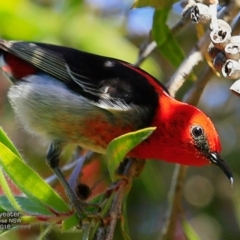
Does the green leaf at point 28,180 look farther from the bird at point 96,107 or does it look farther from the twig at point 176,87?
the twig at point 176,87

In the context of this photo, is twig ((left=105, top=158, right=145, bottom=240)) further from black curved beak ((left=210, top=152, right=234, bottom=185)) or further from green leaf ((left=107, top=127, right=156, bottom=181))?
black curved beak ((left=210, top=152, right=234, bottom=185))

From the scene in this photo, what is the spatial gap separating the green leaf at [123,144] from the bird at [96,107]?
580mm

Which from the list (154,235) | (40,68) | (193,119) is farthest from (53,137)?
(154,235)

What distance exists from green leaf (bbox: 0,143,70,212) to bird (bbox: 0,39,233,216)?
42cm

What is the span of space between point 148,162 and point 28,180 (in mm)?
1272

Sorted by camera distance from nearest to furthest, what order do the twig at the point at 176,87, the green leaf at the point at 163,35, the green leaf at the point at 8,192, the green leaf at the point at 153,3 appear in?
the green leaf at the point at 8,192
the green leaf at the point at 153,3
the twig at the point at 176,87
the green leaf at the point at 163,35

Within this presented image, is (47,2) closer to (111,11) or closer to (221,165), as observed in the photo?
(111,11)

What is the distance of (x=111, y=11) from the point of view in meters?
4.12

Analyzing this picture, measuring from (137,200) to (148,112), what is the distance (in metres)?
1.47

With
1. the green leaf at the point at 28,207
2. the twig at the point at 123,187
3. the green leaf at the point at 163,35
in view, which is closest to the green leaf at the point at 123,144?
the twig at the point at 123,187

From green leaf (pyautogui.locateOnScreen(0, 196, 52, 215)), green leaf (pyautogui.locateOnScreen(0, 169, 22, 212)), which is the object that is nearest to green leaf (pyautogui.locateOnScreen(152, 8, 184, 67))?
green leaf (pyautogui.locateOnScreen(0, 196, 52, 215))

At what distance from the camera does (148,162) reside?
335 cm

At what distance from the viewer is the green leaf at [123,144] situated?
191 cm

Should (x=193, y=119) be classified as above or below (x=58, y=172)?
above
